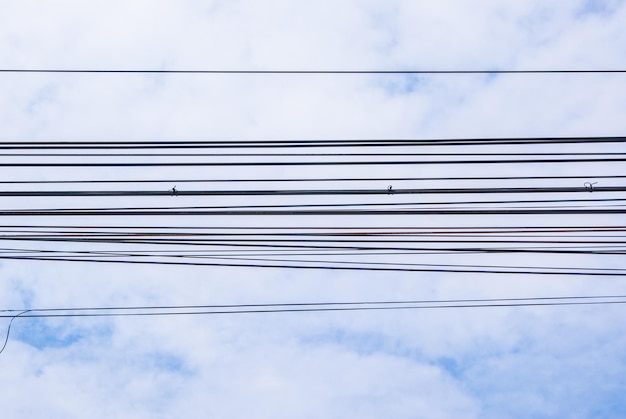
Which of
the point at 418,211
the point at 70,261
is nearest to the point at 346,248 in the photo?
the point at 418,211

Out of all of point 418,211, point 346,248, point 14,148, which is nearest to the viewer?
point 418,211

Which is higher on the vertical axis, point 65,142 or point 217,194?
point 65,142

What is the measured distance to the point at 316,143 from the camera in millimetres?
7012

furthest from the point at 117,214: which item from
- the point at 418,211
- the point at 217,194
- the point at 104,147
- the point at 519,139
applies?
the point at 519,139

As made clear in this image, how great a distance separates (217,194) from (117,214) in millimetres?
1303

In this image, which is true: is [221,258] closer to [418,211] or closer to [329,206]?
[329,206]

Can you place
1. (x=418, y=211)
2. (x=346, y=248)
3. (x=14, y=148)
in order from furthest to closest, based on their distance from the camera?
(x=346, y=248) → (x=14, y=148) → (x=418, y=211)

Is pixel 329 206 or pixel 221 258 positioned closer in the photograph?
pixel 329 206

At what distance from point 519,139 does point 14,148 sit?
6.00m

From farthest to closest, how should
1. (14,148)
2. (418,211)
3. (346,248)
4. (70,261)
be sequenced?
(70,261) < (346,248) < (14,148) < (418,211)

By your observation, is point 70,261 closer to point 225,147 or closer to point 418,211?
point 225,147

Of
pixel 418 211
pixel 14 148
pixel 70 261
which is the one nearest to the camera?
pixel 418 211

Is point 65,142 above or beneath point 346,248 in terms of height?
above

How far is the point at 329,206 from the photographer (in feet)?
23.2
